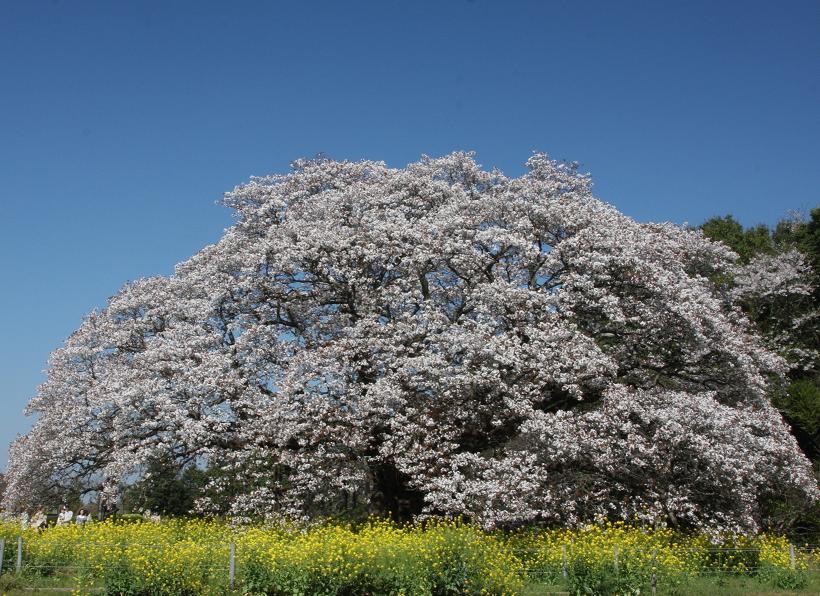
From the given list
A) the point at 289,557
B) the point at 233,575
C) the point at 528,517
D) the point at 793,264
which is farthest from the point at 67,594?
the point at 793,264

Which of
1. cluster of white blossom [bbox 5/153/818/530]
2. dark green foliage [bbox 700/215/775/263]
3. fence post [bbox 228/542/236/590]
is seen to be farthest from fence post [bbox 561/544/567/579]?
dark green foliage [bbox 700/215/775/263]

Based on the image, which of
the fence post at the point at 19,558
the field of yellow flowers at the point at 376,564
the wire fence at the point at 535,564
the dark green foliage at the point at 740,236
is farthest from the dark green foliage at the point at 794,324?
the fence post at the point at 19,558

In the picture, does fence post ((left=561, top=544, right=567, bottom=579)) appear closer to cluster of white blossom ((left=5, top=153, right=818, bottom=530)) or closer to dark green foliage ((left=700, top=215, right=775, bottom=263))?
cluster of white blossom ((left=5, top=153, right=818, bottom=530))

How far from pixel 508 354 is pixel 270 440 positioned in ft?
22.9

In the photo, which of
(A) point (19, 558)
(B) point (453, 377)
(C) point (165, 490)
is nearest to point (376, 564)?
(B) point (453, 377)

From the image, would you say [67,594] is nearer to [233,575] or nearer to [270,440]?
[233,575]

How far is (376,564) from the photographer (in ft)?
45.7

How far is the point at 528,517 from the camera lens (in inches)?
688

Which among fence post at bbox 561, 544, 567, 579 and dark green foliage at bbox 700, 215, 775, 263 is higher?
dark green foliage at bbox 700, 215, 775, 263

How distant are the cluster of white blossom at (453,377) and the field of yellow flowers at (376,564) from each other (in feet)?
5.77

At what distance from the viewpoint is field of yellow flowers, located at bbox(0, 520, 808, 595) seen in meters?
13.7

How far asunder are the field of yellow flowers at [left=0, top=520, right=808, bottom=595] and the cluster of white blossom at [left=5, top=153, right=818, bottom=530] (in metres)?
1.76

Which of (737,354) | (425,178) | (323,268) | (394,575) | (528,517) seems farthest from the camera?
(425,178)

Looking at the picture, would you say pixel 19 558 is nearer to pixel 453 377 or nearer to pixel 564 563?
pixel 453 377
